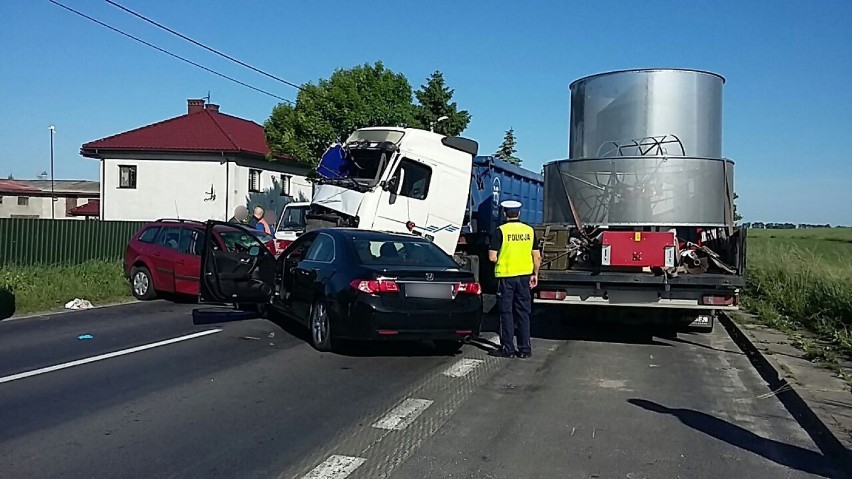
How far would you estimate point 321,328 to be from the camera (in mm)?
9852

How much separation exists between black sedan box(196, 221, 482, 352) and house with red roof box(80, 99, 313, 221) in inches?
1025

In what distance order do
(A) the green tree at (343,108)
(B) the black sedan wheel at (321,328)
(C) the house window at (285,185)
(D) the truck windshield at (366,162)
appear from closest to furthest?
(B) the black sedan wheel at (321,328) < (D) the truck windshield at (366,162) < (A) the green tree at (343,108) < (C) the house window at (285,185)

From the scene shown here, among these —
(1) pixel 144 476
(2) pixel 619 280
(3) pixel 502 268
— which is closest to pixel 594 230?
(2) pixel 619 280

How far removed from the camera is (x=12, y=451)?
5.50 meters

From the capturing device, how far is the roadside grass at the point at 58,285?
14336mm

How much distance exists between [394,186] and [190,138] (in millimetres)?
26961

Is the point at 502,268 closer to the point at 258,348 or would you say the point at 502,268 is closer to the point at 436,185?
the point at 258,348

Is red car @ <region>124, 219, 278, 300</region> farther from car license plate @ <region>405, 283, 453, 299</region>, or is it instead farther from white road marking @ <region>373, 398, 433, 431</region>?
white road marking @ <region>373, 398, 433, 431</region>

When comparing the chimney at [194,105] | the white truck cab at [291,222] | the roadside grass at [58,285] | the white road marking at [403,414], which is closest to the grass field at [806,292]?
the white road marking at [403,414]

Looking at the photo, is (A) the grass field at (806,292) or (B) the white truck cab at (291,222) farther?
(B) the white truck cab at (291,222)

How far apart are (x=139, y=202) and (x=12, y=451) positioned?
34.8 m

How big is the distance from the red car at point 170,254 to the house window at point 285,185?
25282 millimetres

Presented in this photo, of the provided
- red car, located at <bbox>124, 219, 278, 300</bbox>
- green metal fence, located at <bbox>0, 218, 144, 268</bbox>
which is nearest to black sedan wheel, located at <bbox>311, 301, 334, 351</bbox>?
red car, located at <bbox>124, 219, 278, 300</bbox>

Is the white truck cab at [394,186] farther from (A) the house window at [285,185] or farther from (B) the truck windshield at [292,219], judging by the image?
(A) the house window at [285,185]
